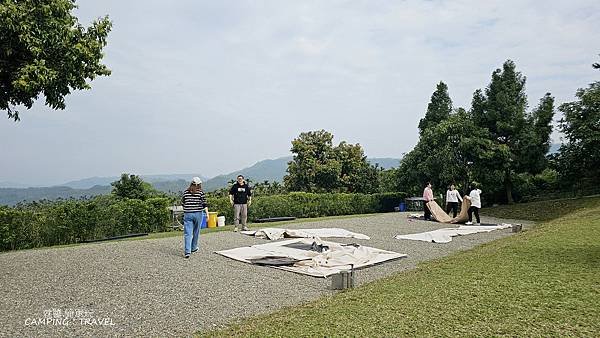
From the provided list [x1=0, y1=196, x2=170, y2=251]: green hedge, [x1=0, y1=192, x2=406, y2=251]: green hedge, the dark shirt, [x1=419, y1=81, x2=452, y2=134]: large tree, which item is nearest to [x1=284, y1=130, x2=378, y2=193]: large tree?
[x1=419, y1=81, x2=452, y2=134]: large tree

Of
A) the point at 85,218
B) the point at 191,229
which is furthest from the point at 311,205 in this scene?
the point at 191,229

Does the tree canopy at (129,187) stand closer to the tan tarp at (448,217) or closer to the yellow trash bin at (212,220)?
the yellow trash bin at (212,220)

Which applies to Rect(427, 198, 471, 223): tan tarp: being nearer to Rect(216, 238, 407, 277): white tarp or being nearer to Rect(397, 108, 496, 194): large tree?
Rect(397, 108, 496, 194): large tree

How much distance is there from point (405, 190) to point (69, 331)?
24.6 meters

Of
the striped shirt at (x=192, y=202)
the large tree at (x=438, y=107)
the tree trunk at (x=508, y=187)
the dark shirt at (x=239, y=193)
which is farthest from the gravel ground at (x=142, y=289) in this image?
the large tree at (x=438, y=107)

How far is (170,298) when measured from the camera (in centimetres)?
556

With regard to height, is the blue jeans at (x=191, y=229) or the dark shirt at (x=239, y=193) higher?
the dark shirt at (x=239, y=193)

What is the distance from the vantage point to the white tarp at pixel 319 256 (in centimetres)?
748

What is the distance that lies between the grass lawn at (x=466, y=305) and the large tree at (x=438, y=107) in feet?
70.9

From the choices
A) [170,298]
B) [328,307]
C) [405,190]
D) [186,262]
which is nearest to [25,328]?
[170,298]

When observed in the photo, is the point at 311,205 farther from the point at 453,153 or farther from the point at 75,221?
the point at 75,221

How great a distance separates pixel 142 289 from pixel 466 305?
13.8 feet

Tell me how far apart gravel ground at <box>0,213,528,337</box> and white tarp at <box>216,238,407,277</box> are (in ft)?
0.71

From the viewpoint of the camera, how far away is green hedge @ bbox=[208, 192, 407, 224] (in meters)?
17.8
